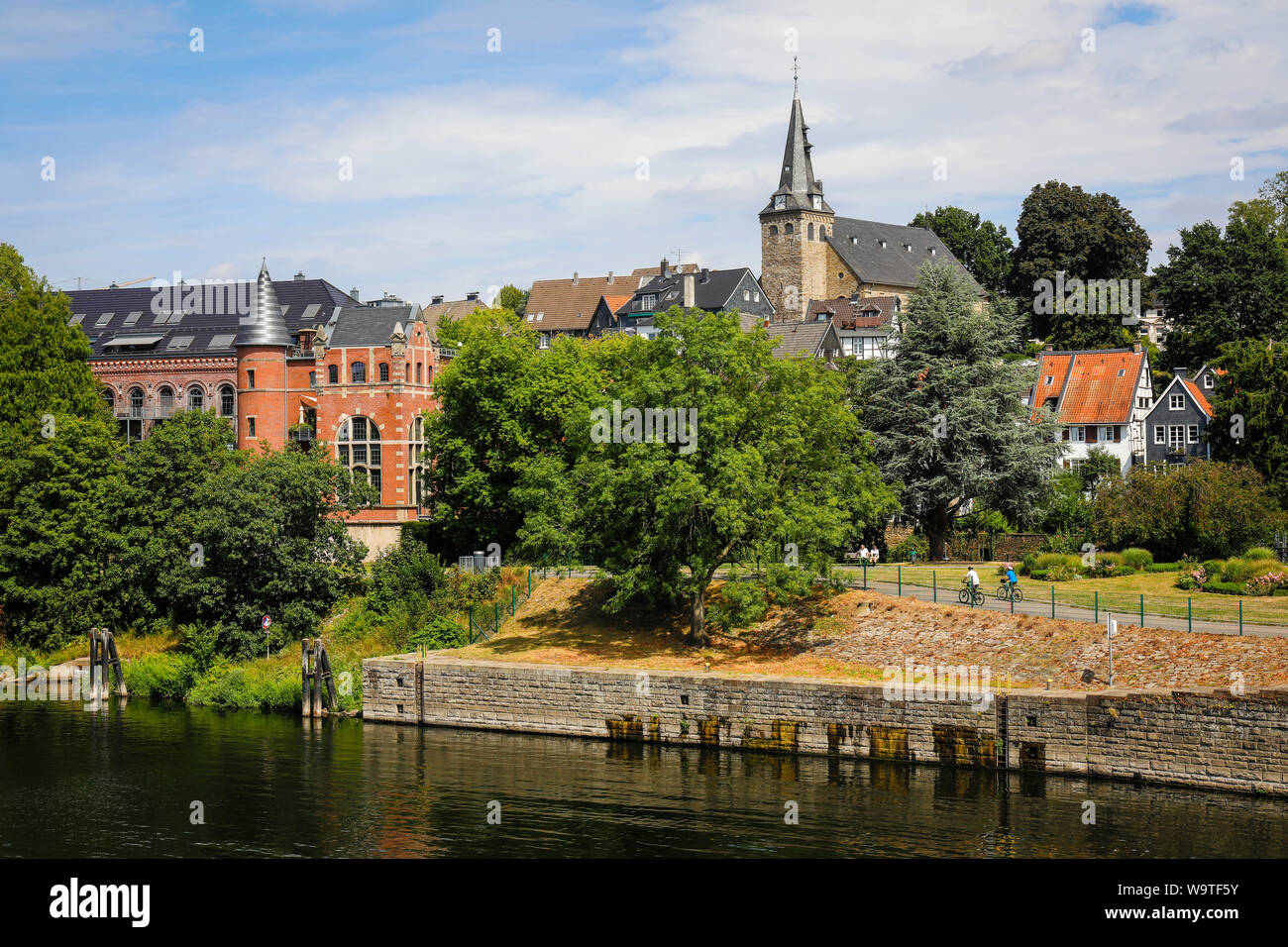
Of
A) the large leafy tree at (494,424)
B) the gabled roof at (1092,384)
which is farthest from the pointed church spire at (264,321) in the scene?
the gabled roof at (1092,384)

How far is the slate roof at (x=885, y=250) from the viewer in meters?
120

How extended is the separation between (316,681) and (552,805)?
50.1 feet

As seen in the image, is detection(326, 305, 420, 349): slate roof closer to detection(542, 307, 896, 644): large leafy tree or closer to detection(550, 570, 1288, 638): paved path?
detection(542, 307, 896, 644): large leafy tree

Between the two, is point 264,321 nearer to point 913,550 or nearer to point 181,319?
point 181,319

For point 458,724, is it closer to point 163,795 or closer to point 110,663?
point 163,795

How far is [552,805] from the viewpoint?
2866 cm

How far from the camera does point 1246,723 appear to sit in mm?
28453

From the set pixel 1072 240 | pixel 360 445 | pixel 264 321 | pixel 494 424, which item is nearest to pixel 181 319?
pixel 264 321

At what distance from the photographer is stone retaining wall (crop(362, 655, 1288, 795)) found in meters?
28.7

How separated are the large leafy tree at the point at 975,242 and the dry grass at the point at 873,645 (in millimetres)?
87322

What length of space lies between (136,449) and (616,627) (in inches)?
862

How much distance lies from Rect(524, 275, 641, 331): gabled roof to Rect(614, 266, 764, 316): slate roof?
303 inches

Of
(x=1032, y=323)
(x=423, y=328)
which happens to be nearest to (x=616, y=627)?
(x=423, y=328)

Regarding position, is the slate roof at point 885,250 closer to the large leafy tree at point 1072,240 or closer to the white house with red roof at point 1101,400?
the large leafy tree at point 1072,240
